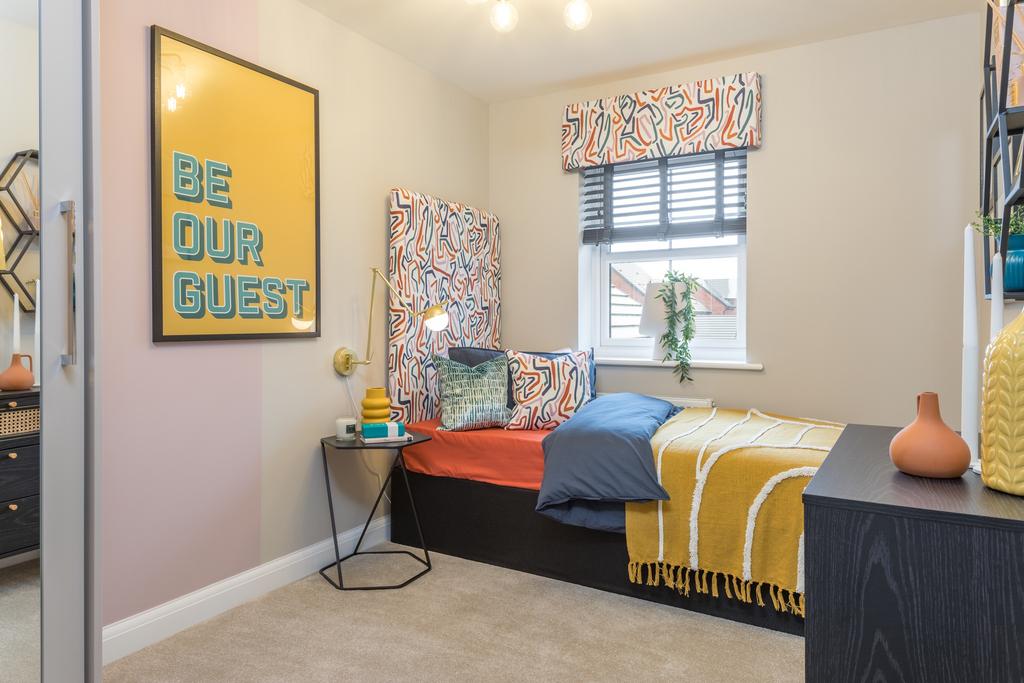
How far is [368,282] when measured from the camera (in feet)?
9.99

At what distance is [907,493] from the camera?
104cm

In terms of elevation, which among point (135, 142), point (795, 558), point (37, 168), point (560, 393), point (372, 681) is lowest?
point (372, 681)

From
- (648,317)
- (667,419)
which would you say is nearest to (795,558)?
(667,419)

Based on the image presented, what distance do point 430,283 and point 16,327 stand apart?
1916 mm

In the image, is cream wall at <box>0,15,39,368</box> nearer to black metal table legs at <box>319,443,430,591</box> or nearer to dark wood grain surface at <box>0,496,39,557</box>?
dark wood grain surface at <box>0,496,39,557</box>

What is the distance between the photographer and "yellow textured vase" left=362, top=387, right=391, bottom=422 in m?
2.82

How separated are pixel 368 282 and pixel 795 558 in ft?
6.82

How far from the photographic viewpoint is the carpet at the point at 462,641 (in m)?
1.97

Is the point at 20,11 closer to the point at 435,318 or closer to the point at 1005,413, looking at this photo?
the point at 435,318

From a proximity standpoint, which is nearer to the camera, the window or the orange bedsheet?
the orange bedsheet

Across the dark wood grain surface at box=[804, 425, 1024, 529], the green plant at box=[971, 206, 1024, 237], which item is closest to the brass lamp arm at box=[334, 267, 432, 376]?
the dark wood grain surface at box=[804, 425, 1024, 529]

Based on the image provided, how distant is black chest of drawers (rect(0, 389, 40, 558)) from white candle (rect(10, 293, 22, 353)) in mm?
112

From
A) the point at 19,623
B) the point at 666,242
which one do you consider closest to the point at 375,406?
the point at 19,623

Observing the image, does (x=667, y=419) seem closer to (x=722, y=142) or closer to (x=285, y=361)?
(x=722, y=142)
